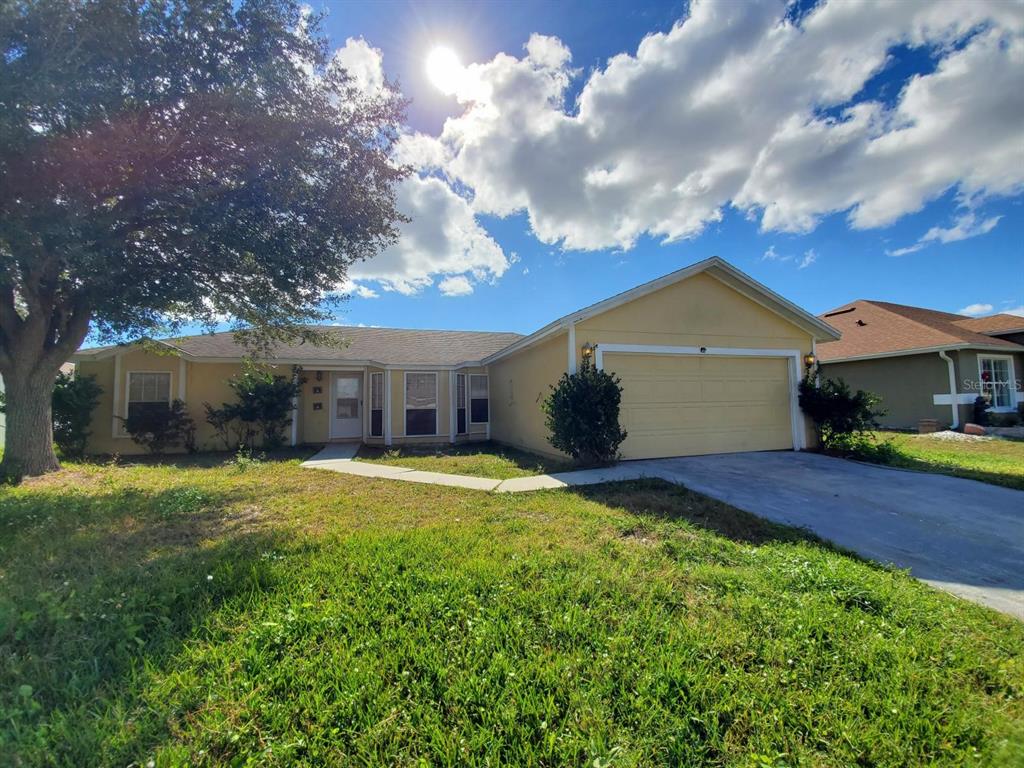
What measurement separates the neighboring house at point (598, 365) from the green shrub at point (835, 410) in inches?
10.3

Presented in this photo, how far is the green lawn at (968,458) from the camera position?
7.24m

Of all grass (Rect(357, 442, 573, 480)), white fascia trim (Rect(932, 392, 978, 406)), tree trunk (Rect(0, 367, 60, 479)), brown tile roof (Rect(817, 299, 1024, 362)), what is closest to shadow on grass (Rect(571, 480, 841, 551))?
grass (Rect(357, 442, 573, 480))

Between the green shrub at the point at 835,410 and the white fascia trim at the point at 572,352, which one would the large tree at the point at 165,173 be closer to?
the white fascia trim at the point at 572,352

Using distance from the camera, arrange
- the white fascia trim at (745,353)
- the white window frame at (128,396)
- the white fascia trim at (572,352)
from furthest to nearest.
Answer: the white window frame at (128,396), the white fascia trim at (745,353), the white fascia trim at (572,352)

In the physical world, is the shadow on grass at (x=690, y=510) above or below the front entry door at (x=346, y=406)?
below

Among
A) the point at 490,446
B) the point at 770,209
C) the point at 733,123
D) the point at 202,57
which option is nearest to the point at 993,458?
the point at 770,209

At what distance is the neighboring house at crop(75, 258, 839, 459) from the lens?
8.91 meters

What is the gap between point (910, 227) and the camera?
1190 cm

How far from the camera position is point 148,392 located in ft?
37.4

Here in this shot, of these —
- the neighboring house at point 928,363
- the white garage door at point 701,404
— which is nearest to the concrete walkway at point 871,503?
the white garage door at point 701,404

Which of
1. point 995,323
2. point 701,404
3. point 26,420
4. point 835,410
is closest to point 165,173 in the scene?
point 26,420

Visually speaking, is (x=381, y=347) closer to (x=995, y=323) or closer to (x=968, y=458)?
(x=968, y=458)

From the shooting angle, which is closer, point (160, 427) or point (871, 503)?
point (871, 503)

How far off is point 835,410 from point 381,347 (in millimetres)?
13086
